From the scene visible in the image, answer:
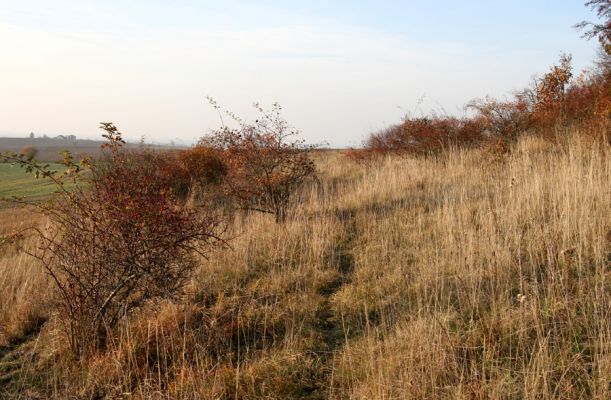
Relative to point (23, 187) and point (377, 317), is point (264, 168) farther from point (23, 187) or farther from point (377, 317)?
point (23, 187)

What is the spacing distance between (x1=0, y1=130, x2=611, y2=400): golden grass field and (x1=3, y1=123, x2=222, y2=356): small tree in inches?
9.1

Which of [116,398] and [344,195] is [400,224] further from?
[116,398]

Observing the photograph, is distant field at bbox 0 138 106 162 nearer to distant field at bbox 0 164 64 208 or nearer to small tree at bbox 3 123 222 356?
small tree at bbox 3 123 222 356

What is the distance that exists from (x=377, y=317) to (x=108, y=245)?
220 centimetres

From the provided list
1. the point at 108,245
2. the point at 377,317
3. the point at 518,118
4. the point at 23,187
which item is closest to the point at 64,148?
the point at 108,245

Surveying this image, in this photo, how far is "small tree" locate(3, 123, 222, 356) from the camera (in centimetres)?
356

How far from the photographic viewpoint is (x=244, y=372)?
3.02 metres

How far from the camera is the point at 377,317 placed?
3.60 meters

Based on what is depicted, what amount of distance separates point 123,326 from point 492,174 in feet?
18.6

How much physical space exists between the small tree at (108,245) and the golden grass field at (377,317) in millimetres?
232

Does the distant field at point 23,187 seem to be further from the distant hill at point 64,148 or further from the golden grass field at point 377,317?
the golden grass field at point 377,317

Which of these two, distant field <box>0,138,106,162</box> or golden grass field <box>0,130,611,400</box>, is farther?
distant field <box>0,138,106,162</box>

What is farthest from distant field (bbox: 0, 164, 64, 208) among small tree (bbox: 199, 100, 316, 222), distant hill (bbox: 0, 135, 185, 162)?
small tree (bbox: 199, 100, 316, 222)

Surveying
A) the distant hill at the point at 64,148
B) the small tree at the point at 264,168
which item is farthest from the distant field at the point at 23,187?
the small tree at the point at 264,168
